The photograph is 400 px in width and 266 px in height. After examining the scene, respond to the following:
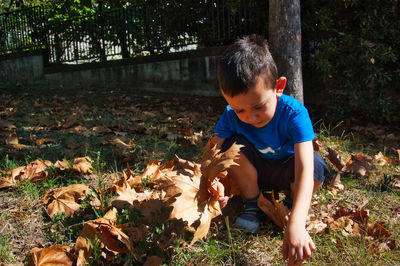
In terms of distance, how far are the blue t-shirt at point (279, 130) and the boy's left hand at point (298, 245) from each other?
0.45 meters

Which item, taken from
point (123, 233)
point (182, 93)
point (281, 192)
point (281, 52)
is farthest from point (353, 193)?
point (182, 93)

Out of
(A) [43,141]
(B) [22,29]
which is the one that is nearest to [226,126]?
(A) [43,141]

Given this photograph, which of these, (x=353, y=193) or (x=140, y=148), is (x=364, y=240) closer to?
(x=353, y=193)

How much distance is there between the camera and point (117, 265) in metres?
1.44

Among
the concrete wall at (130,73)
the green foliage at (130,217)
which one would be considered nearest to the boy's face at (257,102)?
the green foliage at (130,217)

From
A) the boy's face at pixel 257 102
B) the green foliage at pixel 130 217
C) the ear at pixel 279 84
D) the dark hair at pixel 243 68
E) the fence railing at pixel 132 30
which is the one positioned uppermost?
the fence railing at pixel 132 30

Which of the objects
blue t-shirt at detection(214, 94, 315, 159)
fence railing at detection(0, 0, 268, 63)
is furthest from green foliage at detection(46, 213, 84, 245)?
fence railing at detection(0, 0, 268, 63)

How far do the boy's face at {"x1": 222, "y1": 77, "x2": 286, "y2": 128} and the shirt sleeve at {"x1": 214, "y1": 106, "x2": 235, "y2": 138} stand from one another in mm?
265

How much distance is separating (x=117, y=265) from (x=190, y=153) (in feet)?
4.62

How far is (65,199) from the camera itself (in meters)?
1.84

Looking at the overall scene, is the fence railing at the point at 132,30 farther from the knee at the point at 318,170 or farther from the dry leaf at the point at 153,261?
the dry leaf at the point at 153,261

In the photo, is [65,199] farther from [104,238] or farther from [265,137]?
[265,137]

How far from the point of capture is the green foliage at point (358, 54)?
3.93 meters

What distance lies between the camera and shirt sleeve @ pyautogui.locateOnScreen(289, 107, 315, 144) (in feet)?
5.16
